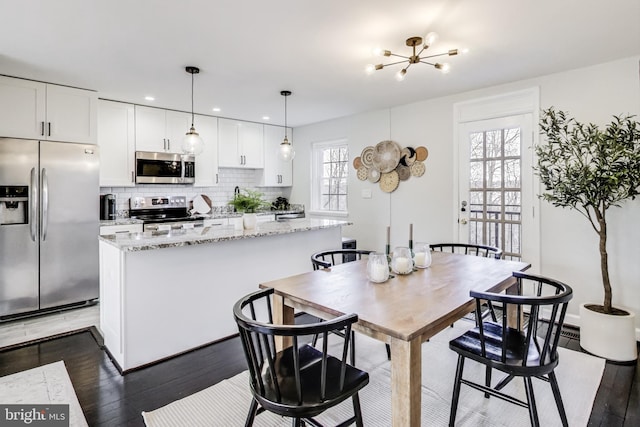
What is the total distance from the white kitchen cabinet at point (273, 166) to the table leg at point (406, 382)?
4.83 meters

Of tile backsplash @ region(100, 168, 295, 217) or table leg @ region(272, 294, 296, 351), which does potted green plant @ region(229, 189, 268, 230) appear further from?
tile backsplash @ region(100, 168, 295, 217)

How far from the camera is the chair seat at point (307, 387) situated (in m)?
1.32

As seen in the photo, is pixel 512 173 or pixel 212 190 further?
pixel 212 190

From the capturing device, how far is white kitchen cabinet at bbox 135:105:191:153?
179 inches

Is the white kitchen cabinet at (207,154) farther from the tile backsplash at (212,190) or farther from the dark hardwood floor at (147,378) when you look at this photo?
the dark hardwood floor at (147,378)

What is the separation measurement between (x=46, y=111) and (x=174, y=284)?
2523 mm

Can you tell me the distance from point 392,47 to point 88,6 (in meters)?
2.10

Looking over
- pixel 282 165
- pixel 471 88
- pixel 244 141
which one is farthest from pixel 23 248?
pixel 471 88

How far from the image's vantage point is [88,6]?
2162 millimetres

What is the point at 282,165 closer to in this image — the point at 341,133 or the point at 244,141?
the point at 244,141

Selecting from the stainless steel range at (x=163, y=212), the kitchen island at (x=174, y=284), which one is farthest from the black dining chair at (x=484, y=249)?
the stainless steel range at (x=163, y=212)

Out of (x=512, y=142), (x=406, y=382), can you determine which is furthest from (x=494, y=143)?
(x=406, y=382)

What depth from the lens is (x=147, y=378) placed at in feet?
7.75

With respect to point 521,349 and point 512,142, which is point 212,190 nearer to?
point 512,142
